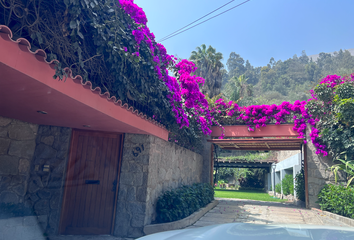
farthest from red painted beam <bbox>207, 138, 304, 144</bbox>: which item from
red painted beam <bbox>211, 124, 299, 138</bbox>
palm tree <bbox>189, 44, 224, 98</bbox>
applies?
palm tree <bbox>189, 44, 224, 98</bbox>

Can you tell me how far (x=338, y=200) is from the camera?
6.41m

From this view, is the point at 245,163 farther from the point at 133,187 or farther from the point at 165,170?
the point at 133,187

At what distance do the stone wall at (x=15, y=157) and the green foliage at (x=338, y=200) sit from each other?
685 cm

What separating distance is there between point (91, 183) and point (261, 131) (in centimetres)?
656

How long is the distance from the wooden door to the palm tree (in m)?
18.0

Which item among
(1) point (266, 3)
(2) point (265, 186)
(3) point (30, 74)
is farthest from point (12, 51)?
(2) point (265, 186)

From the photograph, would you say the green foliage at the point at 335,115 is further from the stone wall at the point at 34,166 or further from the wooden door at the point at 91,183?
the stone wall at the point at 34,166

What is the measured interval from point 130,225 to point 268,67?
67.6 metres

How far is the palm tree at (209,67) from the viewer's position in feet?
73.0

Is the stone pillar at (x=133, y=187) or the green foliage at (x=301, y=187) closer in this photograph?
the stone pillar at (x=133, y=187)

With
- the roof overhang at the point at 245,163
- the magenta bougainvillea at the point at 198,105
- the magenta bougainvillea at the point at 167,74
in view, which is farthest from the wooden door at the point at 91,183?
the roof overhang at the point at 245,163

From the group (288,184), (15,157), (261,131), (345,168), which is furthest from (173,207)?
(288,184)

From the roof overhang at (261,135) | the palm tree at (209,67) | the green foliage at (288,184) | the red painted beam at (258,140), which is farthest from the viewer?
the palm tree at (209,67)

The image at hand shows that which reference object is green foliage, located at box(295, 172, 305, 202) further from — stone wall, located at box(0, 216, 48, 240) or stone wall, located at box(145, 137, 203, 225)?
stone wall, located at box(0, 216, 48, 240)
